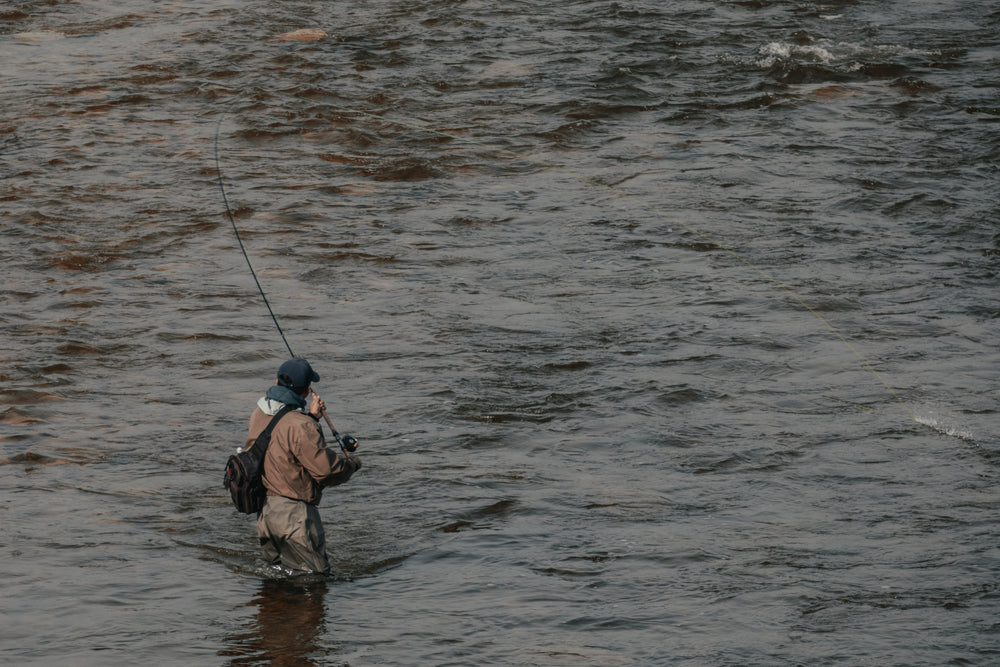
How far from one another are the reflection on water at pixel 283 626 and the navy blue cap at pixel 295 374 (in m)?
1.18

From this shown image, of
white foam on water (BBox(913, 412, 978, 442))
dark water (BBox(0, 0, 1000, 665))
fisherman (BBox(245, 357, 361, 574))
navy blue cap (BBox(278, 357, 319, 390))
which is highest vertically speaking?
navy blue cap (BBox(278, 357, 319, 390))

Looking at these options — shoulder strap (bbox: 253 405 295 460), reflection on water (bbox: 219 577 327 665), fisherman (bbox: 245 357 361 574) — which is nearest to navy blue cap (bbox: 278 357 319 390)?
fisherman (bbox: 245 357 361 574)

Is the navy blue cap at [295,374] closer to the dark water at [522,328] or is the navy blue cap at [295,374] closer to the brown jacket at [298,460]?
the brown jacket at [298,460]

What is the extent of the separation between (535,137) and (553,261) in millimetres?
4274

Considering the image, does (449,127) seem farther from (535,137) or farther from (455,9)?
(455,9)

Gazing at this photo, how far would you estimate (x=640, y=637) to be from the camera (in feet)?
24.3

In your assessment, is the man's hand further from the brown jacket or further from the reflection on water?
the reflection on water

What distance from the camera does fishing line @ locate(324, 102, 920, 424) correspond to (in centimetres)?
1188

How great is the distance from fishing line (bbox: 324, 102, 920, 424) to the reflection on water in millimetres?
5283

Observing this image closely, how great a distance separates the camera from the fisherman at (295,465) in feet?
24.1

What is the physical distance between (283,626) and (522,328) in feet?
18.7

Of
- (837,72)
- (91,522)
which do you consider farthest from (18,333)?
(837,72)

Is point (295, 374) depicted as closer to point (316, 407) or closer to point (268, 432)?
point (316, 407)

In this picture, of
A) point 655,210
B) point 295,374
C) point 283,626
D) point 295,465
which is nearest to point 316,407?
point 295,374
